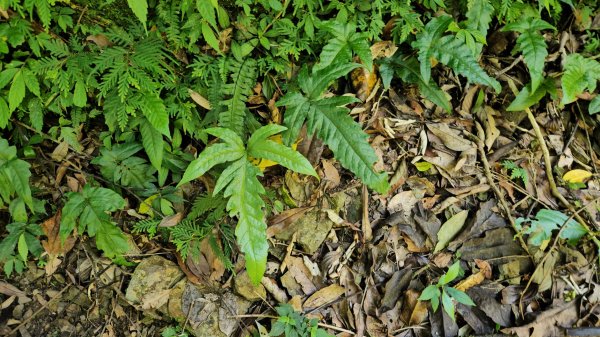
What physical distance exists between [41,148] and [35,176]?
0.16 metres

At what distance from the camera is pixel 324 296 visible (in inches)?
102

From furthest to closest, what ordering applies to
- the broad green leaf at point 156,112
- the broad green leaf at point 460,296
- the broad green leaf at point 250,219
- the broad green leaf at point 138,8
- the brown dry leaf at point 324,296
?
1. the brown dry leaf at point 324,296
2. the broad green leaf at point 460,296
3. the broad green leaf at point 156,112
4. the broad green leaf at point 250,219
5. the broad green leaf at point 138,8

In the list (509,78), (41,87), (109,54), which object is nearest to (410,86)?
(509,78)

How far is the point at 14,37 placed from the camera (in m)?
2.21

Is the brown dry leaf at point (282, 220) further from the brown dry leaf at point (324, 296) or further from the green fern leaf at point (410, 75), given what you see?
the green fern leaf at point (410, 75)

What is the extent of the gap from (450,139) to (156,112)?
1693 mm

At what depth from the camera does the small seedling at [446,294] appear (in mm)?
2473

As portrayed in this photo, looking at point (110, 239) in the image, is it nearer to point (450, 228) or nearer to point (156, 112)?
point (156, 112)

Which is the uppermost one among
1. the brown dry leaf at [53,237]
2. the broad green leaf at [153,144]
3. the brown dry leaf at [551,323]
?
the broad green leaf at [153,144]

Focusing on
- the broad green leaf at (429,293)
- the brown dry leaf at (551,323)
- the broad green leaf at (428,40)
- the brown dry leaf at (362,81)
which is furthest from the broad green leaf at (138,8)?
the brown dry leaf at (551,323)

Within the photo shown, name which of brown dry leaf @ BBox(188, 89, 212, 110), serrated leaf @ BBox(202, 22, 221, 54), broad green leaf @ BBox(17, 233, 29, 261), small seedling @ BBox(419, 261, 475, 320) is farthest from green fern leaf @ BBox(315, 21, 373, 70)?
broad green leaf @ BBox(17, 233, 29, 261)

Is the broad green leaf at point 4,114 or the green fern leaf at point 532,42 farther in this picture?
the green fern leaf at point 532,42

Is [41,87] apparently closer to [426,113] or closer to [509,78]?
[426,113]

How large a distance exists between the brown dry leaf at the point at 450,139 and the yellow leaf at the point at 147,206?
1.68m
